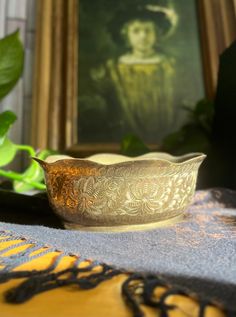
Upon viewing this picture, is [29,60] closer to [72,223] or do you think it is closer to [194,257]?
[72,223]

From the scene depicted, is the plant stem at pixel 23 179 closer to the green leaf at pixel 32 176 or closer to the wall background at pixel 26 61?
the green leaf at pixel 32 176

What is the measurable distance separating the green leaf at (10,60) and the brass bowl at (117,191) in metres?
0.25

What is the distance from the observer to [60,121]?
0.96 m

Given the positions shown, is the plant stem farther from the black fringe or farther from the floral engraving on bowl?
the black fringe

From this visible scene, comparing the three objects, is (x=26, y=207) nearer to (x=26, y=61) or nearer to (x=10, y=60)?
(x=10, y=60)

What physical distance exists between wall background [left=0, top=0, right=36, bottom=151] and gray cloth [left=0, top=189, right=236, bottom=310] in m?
0.64

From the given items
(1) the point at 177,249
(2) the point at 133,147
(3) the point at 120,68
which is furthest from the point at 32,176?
(3) the point at 120,68

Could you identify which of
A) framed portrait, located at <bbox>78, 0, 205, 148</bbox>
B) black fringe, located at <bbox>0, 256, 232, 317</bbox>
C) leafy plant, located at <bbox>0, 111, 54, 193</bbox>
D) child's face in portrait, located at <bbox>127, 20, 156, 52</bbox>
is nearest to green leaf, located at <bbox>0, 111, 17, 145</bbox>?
leafy plant, located at <bbox>0, 111, 54, 193</bbox>

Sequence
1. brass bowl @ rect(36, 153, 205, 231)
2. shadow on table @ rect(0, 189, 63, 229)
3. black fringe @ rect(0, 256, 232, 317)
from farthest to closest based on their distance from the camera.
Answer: shadow on table @ rect(0, 189, 63, 229) → brass bowl @ rect(36, 153, 205, 231) → black fringe @ rect(0, 256, 232, 317)

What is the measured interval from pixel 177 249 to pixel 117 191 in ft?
0.33

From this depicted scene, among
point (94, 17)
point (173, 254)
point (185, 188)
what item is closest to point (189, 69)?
point (94, 17)

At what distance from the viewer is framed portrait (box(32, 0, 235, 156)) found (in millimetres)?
962

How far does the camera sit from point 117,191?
0.38 m

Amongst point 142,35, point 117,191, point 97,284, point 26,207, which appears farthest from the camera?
point 142,35
